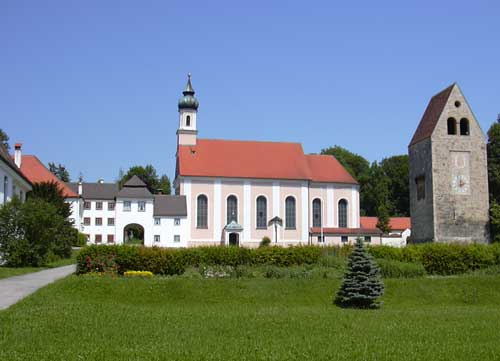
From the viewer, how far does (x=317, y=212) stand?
56.2 metres

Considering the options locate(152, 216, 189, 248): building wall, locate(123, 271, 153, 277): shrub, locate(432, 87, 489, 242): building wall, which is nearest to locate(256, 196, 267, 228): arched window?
Answer: locate(152, 216, 189, 248): building wall

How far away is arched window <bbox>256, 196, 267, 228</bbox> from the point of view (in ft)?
180

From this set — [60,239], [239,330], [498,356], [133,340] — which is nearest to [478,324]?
[498,356]

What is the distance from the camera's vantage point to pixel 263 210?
5516 cm

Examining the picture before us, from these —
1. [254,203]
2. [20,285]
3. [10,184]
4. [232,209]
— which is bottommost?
[20,285]

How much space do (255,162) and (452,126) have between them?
68.4 ft

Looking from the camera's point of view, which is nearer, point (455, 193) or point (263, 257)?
point (263, 257)

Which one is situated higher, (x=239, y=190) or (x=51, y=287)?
(x=239, y=190)

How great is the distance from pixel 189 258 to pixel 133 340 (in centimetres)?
1273

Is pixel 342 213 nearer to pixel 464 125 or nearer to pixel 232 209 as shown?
pixel 232 209

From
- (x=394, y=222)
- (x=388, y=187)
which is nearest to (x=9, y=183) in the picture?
(x=394, y=222)

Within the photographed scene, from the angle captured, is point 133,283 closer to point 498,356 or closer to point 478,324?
point 478,324

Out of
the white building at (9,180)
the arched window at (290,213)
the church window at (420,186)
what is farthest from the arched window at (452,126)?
the white building at (9,180)

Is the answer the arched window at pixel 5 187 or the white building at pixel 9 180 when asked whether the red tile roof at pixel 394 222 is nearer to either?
the white building at pixel 9 180
